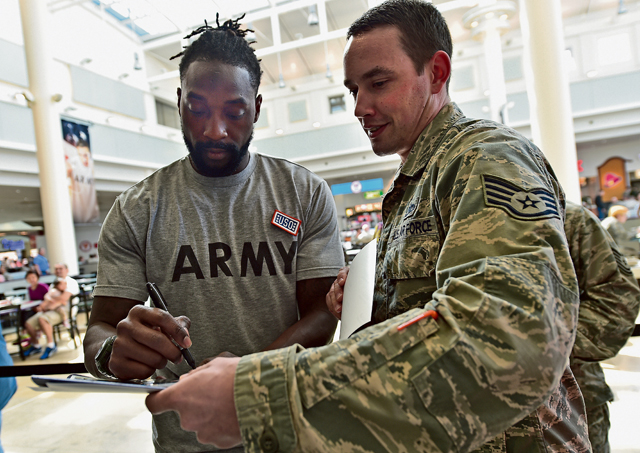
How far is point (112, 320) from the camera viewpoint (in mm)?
1207

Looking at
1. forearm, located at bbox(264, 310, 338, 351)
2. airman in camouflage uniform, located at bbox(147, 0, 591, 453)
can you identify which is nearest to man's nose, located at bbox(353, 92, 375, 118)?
airman in camouflage uniform, located at bbox(147, 0, 591, 453)

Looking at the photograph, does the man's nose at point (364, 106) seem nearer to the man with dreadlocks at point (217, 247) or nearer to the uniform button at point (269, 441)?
the man with dreadlocks at point (217, 247)

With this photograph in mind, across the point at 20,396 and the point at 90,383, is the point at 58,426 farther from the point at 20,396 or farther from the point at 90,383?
the point at 90,383

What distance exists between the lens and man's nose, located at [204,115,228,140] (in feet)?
4.10

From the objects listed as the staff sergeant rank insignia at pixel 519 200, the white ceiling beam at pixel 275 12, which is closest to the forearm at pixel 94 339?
the staff sergeant rank insignia at pixel 519 200

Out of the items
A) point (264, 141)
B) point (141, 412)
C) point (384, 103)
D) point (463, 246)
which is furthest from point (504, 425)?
point (264, 141)

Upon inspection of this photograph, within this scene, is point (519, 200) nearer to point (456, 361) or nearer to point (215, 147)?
point (456, 361)

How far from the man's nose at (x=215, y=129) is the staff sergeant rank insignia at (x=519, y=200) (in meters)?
0.85

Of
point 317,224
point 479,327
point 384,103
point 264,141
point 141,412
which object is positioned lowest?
point 141,412

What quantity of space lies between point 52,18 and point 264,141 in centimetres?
835

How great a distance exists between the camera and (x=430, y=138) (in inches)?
40.6

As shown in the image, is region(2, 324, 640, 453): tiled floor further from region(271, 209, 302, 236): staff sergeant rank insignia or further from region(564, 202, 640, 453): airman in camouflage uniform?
region(271, 209, 302, 236): staff sergeant rank insignia

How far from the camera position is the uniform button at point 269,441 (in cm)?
54

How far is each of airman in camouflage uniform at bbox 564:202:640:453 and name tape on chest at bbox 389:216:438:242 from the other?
1006 millimetres
